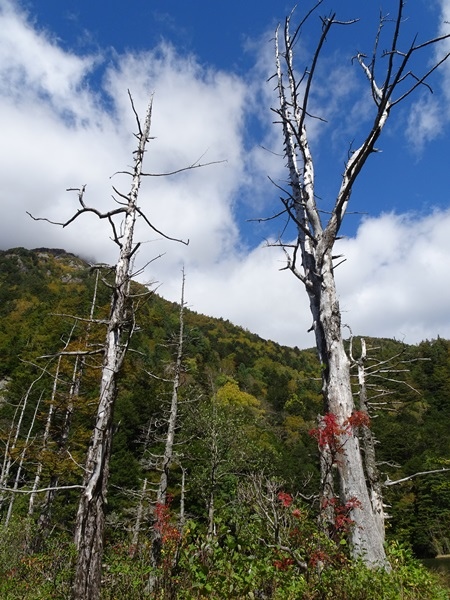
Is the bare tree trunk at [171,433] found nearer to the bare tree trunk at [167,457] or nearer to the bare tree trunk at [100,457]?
the bare tree trunk at [167,457]

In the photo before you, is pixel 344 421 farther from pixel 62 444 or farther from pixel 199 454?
pixel 199 454

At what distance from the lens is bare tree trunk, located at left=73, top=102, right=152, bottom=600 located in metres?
4.03

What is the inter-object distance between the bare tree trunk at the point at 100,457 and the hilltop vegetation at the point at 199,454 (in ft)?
0.82

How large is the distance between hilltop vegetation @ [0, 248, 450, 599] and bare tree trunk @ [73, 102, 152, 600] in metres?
0.25

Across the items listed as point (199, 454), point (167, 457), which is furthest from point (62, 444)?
point (199, 454)

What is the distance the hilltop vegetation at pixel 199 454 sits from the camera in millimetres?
3668

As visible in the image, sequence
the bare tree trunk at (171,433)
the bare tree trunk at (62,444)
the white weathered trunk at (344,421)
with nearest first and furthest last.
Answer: the white weathered trunk at (344,421)
the bare tree trunk at (171,433)
the bare tree trunk at (62,444)

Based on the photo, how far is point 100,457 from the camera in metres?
4.37

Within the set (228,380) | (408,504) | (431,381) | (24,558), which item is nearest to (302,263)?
(24,558)

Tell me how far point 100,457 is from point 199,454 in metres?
26.9

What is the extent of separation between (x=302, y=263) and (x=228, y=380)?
5273cm

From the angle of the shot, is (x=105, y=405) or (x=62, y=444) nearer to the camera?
(x=105, y=405)

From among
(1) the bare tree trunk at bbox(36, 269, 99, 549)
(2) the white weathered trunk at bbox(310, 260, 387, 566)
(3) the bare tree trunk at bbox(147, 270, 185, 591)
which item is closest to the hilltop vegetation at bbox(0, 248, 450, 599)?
(1) the bare tree trunk at bbox(36, 269, 99, 549)

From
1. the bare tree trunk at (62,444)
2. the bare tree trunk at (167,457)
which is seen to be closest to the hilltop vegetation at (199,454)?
the bare tree trunk at (62,444)
